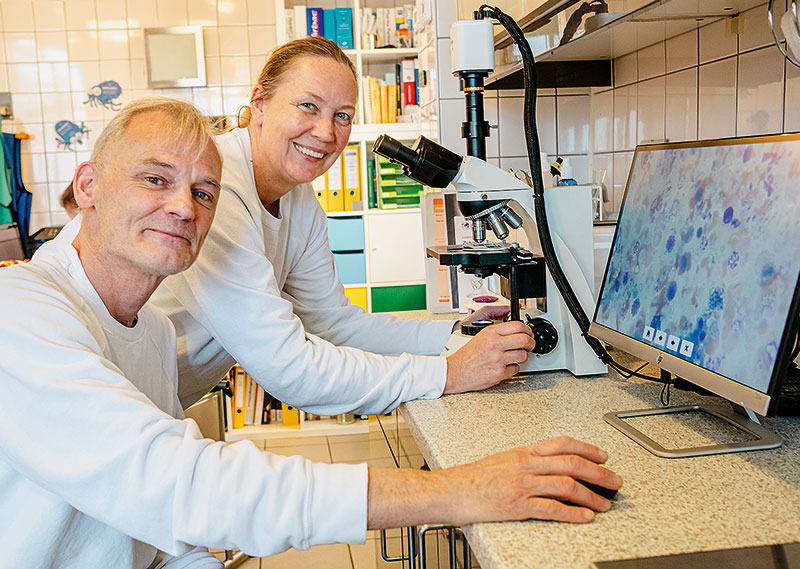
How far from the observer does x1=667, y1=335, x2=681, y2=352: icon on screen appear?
112 cm

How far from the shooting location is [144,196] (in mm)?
1131

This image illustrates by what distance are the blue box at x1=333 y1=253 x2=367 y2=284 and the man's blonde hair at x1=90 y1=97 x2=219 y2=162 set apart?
2.81 m

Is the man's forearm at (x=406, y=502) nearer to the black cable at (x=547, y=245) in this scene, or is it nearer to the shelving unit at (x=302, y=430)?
the black cable at (x=547, y=245)

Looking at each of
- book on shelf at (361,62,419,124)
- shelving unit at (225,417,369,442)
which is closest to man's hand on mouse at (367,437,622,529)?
shelving unit at (225,417,369,442)

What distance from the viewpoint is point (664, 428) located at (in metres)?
1.14

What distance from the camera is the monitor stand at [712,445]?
1.03 meters

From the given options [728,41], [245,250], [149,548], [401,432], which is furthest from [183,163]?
[728,41]

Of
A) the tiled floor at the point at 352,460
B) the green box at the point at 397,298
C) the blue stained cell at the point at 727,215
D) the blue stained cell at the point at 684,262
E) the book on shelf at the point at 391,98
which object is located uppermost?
the book on shelf at the point at 391,98

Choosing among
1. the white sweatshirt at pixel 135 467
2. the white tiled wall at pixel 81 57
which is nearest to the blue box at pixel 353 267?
the white tiled wall at pixel 81 57

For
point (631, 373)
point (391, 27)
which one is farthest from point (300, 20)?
point (631, 373)

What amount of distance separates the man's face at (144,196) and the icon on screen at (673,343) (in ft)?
2.44

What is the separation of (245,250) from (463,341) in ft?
1.53

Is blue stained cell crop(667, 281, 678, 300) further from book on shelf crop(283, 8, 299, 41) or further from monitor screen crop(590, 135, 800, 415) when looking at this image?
book on shelf crop(283, 8, 299, 41)

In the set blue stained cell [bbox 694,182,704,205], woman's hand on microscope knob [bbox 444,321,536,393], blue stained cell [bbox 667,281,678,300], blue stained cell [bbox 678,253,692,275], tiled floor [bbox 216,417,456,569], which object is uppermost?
blue stained cell [bbox 694,182,704,205]
